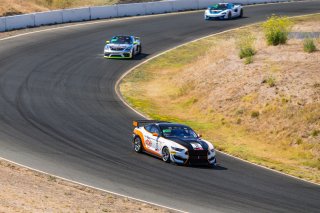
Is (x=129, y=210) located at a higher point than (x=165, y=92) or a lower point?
higher

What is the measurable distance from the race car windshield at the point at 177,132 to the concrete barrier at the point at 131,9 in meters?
39.7

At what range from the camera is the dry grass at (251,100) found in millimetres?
32781

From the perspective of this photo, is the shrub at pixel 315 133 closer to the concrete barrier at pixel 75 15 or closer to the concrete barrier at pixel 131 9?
the concrete barrier at pixel 75 15

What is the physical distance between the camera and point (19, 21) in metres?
58.3

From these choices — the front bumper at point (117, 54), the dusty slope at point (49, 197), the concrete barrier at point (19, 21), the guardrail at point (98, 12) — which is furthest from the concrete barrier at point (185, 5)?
the dusty slope at point (49, 197)

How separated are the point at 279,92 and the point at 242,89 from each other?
2.79 metres

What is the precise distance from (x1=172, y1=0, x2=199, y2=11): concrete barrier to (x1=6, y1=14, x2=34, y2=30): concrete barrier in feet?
53.6

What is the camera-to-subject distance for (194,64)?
49.7 meters

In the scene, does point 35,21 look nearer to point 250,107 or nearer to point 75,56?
point 75,56

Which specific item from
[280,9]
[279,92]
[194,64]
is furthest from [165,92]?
[280,9]

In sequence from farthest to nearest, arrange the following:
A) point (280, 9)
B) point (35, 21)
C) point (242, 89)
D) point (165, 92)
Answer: point (280, 9)
point (35, 21)
point (165, 92)
point (242, 89)

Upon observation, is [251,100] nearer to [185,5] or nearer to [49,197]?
[49,197]

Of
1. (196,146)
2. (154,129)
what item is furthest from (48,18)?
(196,146)

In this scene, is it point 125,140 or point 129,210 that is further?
point 125,140
